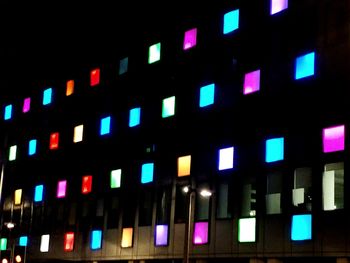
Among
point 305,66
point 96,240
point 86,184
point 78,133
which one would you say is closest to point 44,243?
point 86,184

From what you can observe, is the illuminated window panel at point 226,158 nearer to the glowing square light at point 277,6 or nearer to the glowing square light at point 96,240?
the glowing square light at point 277,6

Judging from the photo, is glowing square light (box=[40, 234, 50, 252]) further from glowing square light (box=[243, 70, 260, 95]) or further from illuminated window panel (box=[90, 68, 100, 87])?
glowing square light (box=[243, 70, 260, 95])

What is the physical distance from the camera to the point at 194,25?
3922 cm

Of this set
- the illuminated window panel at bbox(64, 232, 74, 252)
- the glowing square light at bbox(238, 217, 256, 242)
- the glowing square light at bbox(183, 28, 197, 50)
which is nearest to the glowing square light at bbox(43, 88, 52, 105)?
the illuminated window panel at bbox(64, 232, 74, 252)

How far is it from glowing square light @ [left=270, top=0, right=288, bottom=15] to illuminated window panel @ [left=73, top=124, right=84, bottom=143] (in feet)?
58.0

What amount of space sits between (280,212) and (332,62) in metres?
7.14

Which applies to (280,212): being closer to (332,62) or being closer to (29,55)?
(332,62)

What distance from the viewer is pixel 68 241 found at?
45.5 meters

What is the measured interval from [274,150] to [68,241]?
60.5 ft

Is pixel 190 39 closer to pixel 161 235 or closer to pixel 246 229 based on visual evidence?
pixel 161 235

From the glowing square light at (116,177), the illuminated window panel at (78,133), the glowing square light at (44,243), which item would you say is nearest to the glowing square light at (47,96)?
the illuminated window panel at (78,133)

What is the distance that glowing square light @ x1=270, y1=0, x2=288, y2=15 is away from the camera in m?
33.9

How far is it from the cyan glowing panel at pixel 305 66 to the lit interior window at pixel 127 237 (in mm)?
14194

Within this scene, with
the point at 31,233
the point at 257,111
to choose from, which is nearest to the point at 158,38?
the point at 257,111
